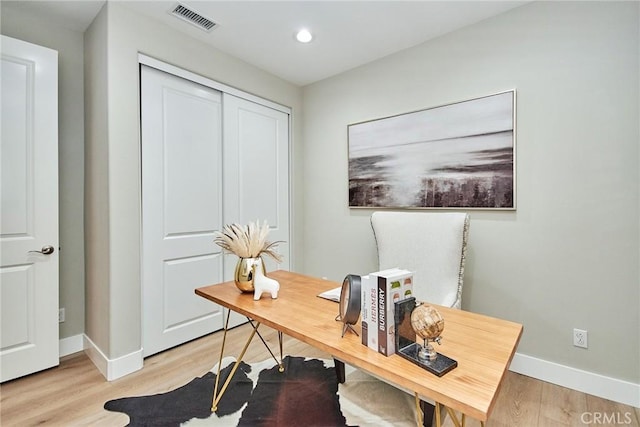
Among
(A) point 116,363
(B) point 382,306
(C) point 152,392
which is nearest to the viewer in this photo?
(B) point 382,306

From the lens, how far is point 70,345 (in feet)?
7.97

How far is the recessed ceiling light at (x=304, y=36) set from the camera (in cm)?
246

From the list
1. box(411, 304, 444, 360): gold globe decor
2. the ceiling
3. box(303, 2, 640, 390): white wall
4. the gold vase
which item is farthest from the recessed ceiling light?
box(411, 304, 444, 360): gold globe decor

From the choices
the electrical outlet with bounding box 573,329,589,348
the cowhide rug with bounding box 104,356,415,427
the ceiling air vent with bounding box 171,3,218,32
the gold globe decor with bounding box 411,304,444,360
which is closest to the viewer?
the gold globe decor with bounding box 411,304,444,360

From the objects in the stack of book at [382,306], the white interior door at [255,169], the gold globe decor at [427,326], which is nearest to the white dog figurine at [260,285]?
the stack of book at [382,306]

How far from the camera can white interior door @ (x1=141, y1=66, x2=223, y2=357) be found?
7.75ft

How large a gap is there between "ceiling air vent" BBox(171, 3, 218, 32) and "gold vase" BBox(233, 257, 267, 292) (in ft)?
6.20

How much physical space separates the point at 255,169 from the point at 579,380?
9.91ft

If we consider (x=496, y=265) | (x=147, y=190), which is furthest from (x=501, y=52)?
(x=147, y=190)

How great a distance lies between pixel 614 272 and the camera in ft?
6.03

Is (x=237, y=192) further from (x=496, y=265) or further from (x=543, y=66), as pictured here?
→ (x=543, y=66)

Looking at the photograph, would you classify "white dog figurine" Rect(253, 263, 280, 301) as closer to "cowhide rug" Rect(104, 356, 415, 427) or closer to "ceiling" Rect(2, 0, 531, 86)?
"cowhide rug" Rect(104, 356, 415, 427)

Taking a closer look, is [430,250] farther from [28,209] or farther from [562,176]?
[28,209]

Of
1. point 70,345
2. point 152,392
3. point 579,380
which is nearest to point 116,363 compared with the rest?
point 152,392
